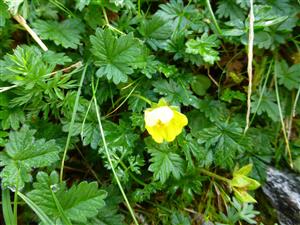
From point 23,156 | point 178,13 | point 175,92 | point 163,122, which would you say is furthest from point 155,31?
point 23,156

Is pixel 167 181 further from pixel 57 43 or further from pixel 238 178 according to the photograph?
pixel 57 43

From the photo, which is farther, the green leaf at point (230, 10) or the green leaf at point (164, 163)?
the green leaf at point (230, 10)

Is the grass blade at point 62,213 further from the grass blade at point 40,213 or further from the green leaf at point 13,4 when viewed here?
the green leaf at point 13,4

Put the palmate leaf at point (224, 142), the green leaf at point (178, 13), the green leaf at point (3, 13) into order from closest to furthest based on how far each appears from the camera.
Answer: the green leaf at point (3, 13)
the palmate leaf at point (224, 142)
the green leaf at point (178, 13)

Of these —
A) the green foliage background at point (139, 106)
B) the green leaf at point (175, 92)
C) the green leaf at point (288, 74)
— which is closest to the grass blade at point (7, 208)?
the green foliage background at point (139, 106)

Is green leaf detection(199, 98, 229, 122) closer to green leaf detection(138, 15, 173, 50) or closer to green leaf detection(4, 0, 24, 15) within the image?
green leaf detection(138, 15, 173, 50)

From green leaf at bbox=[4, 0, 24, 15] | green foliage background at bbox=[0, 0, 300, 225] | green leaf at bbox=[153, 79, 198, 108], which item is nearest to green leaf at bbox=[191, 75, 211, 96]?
green foliage background at bbox=[0, 0, 300, 225]

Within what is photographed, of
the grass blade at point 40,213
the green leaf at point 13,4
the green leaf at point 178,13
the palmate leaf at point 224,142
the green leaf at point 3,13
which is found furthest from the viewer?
the green leaf at point 178,13

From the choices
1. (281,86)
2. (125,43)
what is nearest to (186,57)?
(125,43)
